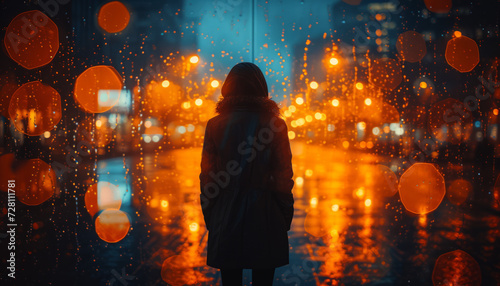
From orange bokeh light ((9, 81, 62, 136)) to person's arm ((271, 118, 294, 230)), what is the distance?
7038 millimetres

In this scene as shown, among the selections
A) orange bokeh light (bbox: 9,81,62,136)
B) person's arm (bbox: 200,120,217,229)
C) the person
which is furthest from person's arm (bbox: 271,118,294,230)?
orange bokeh light (bbox: 9,81,62,136)

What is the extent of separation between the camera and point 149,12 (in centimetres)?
734

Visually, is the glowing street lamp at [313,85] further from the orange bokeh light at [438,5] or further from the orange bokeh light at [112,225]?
the orange bokeh light at [112,225]

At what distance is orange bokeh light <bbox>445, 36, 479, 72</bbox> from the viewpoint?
27.5ft

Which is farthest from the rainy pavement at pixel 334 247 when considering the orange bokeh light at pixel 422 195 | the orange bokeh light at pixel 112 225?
the orange bokeh light at pixel 422 195

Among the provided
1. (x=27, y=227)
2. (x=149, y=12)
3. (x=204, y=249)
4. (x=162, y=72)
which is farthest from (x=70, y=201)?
(x=204, y=249)

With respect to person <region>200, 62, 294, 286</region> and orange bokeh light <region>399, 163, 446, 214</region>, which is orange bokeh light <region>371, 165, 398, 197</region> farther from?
person <region>200, 62, 294, 286</region>

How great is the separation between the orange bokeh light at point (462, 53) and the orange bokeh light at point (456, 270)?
16.1 feet

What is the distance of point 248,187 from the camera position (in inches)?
92.3

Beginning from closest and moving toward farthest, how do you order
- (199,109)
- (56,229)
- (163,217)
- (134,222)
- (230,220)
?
1. (230,220)
2. (56,229)
3. (134,222)
4. (163,217)
5. (199,109)

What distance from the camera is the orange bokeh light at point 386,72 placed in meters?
10.6

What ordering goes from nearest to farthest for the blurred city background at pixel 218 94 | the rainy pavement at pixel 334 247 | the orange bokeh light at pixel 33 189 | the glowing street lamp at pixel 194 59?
the rainy pavement at pixel 334 247 < the blurred city background at pixel 218 94 < the glowing street lamp at pixel 194 59 < the orange bokeh light at pixel 33 189

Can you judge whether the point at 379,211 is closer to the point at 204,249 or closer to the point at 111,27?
the point at 204,249

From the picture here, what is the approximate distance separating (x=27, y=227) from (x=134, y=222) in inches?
59.1
